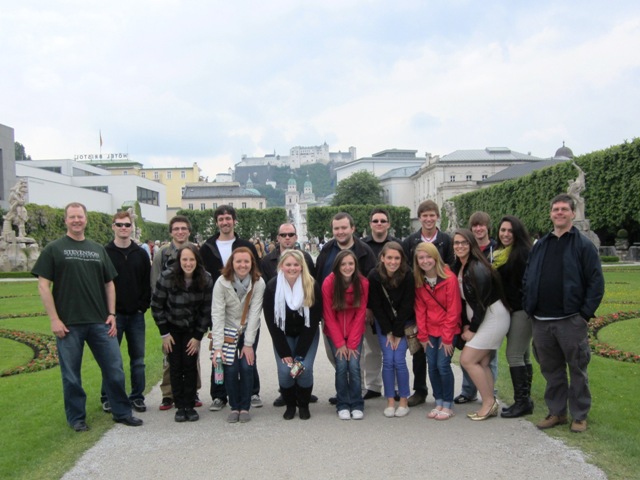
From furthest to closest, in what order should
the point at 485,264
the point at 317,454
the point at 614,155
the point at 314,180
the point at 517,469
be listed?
the point at 314,180
the point at 614,155
the point at 485,264
the point at 317,454
the point at 517,469

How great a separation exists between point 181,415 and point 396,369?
214cm

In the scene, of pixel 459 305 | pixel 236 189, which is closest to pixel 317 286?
pixel 459 305

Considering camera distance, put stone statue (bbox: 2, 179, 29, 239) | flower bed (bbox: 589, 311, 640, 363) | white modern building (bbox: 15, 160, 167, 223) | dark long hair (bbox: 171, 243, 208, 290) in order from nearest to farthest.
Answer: dark long hair (bbox: 171, 243, 208, 290), flower bed (bbox: 589, 311, 640, 363), stone statue (bbox: 2, 179, 29, 239), white modern building (bbox: 15, 160, 167, 223)

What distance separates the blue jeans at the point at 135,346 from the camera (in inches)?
240

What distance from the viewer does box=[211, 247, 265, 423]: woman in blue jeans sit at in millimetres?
5645

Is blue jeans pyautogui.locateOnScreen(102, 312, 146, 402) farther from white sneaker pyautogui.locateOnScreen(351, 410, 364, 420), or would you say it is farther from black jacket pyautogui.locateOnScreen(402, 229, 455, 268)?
black jacket pyautogui.locateOnScreen(402, 229, 455, 268)

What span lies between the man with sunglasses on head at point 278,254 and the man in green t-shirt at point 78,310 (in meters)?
1.65

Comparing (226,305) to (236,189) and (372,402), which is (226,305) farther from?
(236,189)

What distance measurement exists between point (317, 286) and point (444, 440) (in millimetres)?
1856

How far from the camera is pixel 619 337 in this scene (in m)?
9.54

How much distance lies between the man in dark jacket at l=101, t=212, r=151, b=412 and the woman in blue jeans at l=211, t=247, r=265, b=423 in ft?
3.20

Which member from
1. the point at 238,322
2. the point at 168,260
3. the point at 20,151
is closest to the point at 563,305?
the point at 238,322

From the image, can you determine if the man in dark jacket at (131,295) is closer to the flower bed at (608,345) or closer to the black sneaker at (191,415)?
the black sneaker at (191,415)

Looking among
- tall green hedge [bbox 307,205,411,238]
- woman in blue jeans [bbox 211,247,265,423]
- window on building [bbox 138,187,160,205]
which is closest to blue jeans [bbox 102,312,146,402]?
woman in blue jeans [bbox 211,247,265,423]
